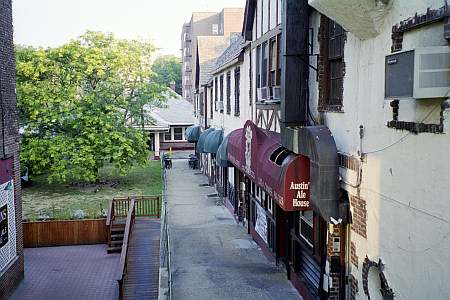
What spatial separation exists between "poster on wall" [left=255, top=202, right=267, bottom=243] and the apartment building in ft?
193

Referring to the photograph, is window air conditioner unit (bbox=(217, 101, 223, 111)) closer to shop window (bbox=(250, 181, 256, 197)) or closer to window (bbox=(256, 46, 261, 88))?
shop window (bbox=(250, 181, 256, 197))

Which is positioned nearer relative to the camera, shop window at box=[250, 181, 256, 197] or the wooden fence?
shop window at box=[250, 181, 256, 197]

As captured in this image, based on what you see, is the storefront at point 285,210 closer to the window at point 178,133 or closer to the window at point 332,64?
the window at point 332,64

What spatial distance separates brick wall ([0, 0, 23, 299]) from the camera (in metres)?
12.6

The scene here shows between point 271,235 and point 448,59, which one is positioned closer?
point 448,59

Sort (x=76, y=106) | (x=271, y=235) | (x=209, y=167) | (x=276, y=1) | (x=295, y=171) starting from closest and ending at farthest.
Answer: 1. (x=295, y=171)
2. (x=276, y=1)
3. (x=271, y=235)
4. (x=76, y=106)
5. (x=209, y=167)

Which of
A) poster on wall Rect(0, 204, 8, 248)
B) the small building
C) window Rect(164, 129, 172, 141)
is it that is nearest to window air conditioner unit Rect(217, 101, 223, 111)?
poster on wall Rect(0, 204, 8, 248)

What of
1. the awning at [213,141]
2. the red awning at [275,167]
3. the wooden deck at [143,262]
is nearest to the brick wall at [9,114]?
the wooden deck at [143,262]

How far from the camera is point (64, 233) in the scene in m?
17.6

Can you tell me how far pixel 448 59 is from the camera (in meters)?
5.04

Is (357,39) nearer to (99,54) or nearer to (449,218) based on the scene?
(449,218)

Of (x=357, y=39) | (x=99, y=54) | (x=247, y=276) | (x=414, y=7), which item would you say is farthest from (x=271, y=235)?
(x=99, y=54)

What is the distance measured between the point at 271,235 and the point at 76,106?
17667mm

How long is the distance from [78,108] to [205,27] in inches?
2274
